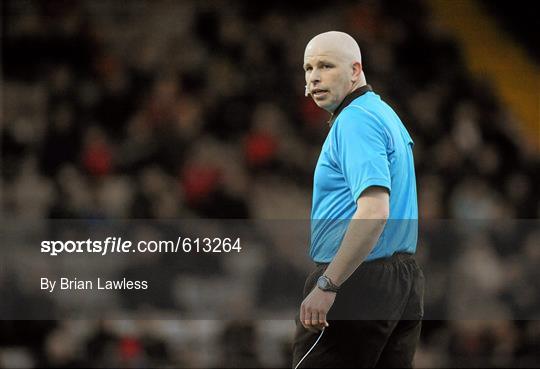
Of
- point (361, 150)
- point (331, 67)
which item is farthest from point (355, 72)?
point (361, 150)

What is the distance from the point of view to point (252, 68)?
11.8m

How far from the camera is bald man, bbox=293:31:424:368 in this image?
4.41 m

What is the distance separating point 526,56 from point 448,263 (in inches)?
171

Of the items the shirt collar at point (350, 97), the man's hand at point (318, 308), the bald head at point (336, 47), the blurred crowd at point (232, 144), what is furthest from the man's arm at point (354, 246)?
the blurred crowd at point (232, 144)

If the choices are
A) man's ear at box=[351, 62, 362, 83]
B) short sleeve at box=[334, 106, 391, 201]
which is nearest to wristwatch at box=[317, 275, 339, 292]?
short sleeve at box=[334, 106, 391, 201]

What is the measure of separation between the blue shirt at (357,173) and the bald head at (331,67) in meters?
0.06

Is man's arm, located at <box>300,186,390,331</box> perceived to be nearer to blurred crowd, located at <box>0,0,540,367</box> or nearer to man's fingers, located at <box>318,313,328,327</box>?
man's fingers, located at <box>318,313,328,327</box>

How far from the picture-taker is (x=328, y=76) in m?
4.77

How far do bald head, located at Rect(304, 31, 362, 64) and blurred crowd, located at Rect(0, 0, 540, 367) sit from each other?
4538 millimetres

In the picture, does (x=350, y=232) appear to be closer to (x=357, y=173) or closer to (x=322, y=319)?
(x=357, y=173)

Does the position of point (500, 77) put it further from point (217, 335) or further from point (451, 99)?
point (217, 335)

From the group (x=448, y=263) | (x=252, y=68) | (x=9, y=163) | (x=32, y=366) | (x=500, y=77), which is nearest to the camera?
(x=32, y=366)

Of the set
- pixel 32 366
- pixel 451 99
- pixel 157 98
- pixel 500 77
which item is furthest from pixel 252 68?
pixel 32 366

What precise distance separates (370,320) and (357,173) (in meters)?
0.57
